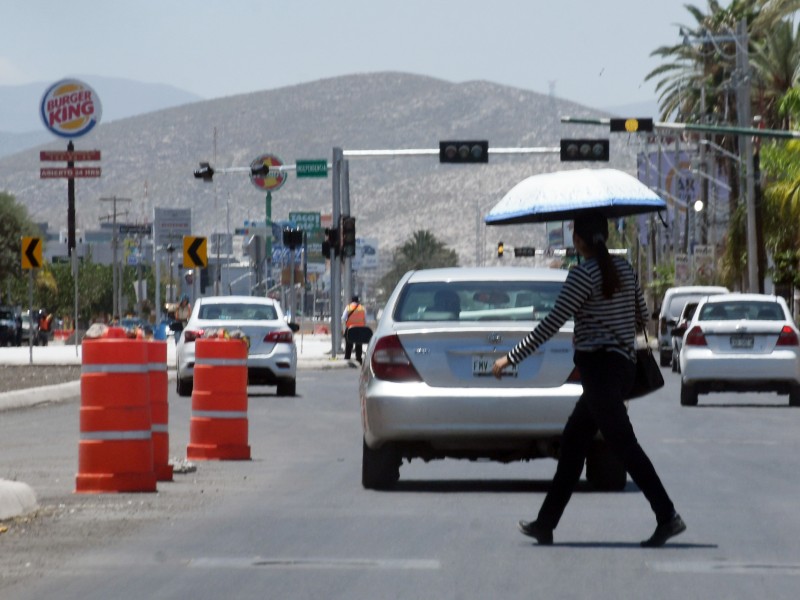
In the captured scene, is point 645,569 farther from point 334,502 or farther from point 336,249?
point 336,249

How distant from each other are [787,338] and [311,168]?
2505 cm

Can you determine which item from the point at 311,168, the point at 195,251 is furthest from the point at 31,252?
the point at 311,168

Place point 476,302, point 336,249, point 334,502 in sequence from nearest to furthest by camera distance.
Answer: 1. point 334,502
2. point 476,302
3. point 336,249

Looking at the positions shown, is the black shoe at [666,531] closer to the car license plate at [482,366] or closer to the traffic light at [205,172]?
the car license plate at [482,366]

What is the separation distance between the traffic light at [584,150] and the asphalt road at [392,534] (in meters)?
28.2

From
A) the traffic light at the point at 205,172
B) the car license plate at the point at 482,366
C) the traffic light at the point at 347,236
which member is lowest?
the car license plate at the point at 482,366

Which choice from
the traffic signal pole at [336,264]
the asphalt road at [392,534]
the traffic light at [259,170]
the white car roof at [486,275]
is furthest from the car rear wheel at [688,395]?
the traffic light at [259,170]

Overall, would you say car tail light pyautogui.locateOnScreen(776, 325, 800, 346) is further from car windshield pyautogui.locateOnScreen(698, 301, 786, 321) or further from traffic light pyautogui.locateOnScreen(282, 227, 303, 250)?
traffic light pyautogui.locateOnScreen(282, 227, 303, 250)

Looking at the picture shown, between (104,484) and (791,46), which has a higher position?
(791,46)

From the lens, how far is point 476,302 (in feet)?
48.8

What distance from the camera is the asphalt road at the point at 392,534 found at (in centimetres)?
946

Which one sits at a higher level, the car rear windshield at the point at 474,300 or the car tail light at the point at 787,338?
the car rear windshield at the point at 474,300

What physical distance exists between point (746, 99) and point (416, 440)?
40.0 meters

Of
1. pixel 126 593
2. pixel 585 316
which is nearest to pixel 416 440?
pixel 585 316
